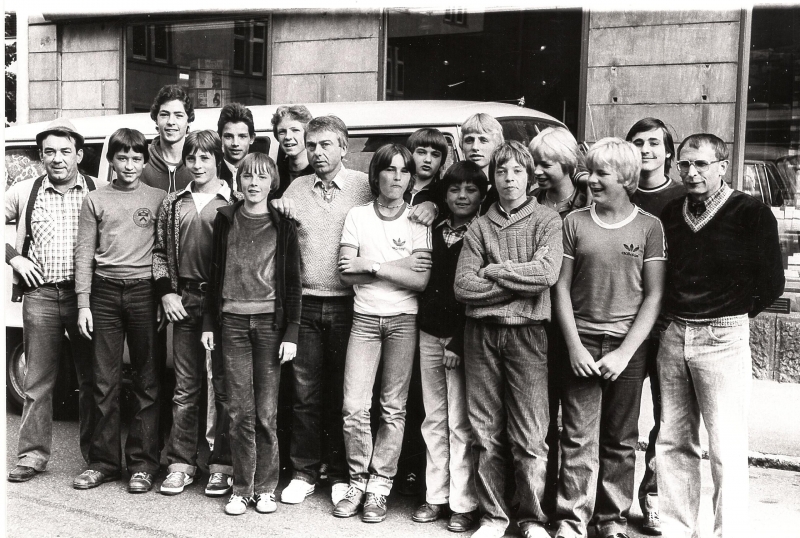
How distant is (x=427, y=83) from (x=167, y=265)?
15.9 feet

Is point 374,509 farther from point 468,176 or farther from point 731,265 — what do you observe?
point 731,265

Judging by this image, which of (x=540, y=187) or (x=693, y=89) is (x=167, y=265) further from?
(x=693, y=89)

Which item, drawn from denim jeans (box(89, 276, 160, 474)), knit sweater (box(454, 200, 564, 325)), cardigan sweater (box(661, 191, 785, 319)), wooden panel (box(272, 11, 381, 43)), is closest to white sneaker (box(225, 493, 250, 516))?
denim jeans (box(89, 276, 160, 474))

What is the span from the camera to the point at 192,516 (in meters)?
4.39

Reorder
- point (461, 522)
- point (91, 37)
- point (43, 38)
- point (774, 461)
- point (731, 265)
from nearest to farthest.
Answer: point (731, 265), point (461, 522), point (774, 461), point (91, 37), point (43, 38)

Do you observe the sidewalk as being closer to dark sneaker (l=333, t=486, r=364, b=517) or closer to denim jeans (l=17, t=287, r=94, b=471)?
dark sneaker (l=333, t=486, r=364, b=517)

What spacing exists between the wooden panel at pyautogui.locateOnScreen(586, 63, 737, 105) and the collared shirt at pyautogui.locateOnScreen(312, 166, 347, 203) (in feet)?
14.7

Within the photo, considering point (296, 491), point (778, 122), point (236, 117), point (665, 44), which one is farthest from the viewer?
point (665, 44)

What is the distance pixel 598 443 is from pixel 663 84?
199 inches

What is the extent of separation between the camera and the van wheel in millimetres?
6305

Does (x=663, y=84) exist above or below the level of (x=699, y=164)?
above

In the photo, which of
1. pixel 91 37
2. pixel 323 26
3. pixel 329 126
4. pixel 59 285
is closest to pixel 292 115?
pixel 329 126

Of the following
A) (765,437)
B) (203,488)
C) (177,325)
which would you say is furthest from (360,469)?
(765,437)

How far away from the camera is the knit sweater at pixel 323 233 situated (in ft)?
15.1
